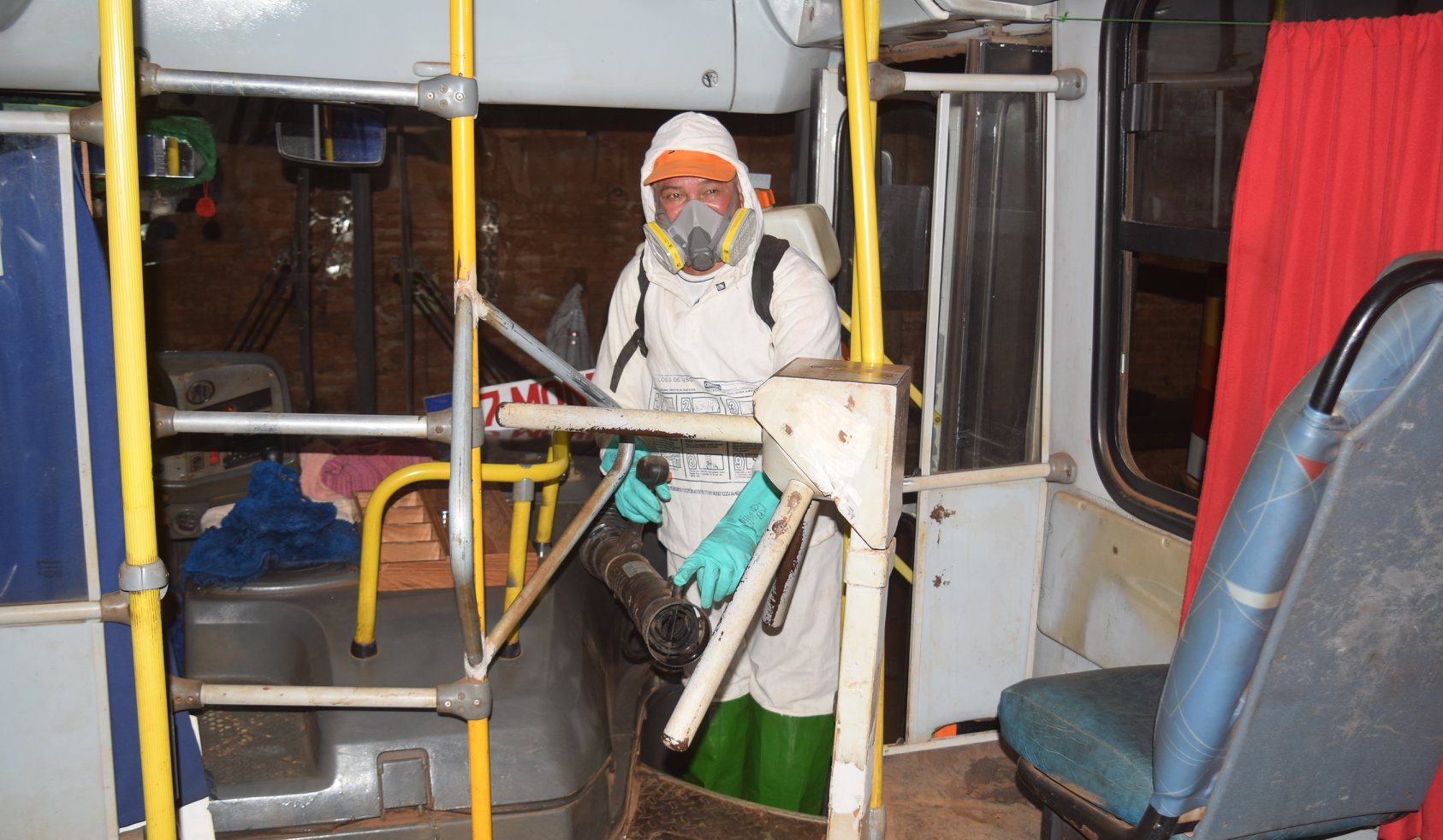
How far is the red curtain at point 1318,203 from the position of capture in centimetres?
195

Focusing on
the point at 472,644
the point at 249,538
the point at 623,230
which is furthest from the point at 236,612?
the point at 623,230

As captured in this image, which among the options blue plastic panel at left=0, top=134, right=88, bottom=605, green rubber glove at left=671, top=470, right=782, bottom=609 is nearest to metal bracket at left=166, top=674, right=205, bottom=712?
blue plastic panel at left=0, top=134, right=88, bottom=605

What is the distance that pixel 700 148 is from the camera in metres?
2.79

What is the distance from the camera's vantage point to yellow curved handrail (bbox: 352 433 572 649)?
2.61 meters

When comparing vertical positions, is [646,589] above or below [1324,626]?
below

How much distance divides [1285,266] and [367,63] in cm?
213

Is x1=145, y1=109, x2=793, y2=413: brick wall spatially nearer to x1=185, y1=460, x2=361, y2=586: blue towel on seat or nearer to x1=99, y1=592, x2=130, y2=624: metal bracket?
x1=185, y1=460, x2=361, y2=586: blue towel on seat

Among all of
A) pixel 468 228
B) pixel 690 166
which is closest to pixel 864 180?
pixel 468 228

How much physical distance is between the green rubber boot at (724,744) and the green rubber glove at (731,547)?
141 centimetres

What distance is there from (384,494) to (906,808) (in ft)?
5.28

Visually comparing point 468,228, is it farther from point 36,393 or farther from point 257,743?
point 257,743

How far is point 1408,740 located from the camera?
176 cm

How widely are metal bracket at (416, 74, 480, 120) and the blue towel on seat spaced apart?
1784 millimetres

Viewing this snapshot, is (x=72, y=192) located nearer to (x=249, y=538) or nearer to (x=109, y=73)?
(x=109, y=73)
